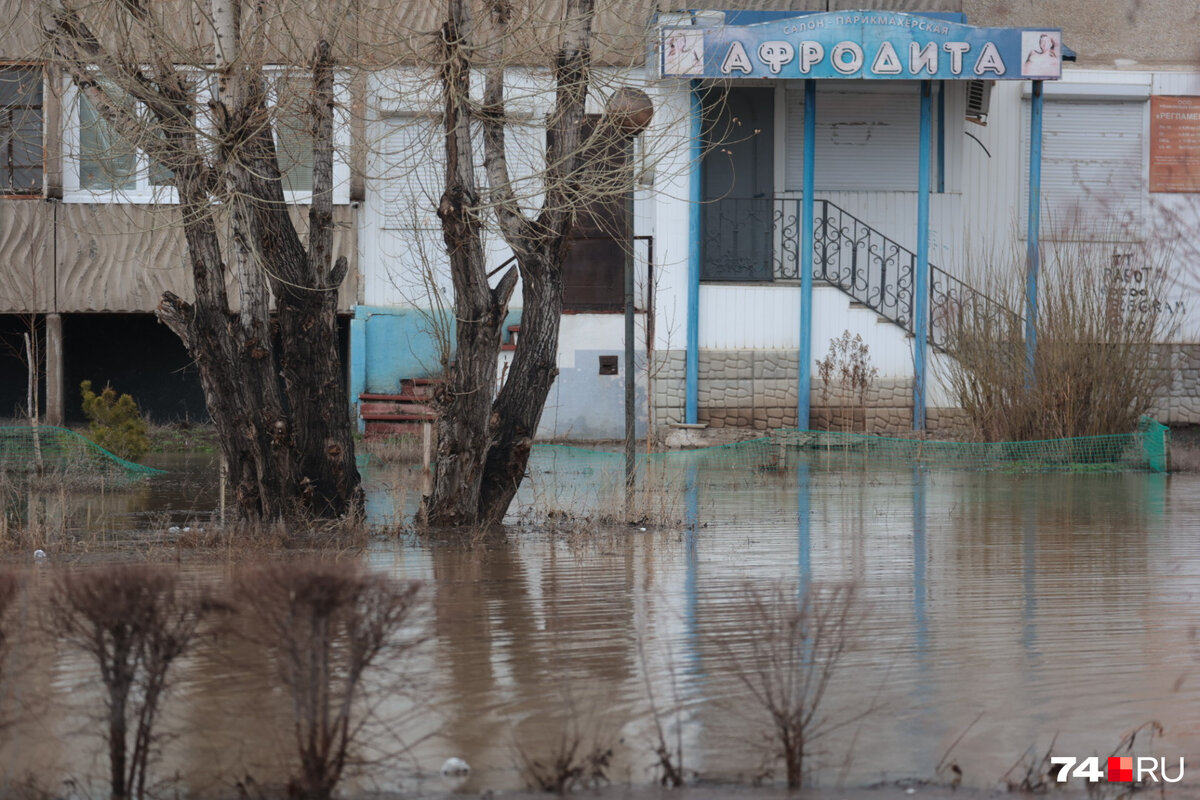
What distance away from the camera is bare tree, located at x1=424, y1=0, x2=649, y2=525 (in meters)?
9.38

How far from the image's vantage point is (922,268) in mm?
17734

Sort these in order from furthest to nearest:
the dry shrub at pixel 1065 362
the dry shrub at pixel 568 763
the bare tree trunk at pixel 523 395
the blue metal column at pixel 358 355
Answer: the blue metal column at pixel 358 355, the dry shrub at pixel 1065 362, the bare tree trunk at pixel 523 395, the dry shrub at pixel 568 763

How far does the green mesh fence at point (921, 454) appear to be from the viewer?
1473 centimetres

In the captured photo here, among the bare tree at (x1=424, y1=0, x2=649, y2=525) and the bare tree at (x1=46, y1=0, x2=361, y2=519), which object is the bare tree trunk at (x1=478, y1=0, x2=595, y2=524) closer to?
the bare tree at (x1=424, y1=0, x2=649, y2=525)

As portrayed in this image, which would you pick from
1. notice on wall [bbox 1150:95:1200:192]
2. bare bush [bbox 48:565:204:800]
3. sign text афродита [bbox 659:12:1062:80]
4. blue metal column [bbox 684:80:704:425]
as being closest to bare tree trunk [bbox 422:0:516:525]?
bare bush [bbox 48:565:204:800]

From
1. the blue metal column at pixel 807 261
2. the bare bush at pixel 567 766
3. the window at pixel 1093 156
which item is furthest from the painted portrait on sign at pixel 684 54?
the bare bush at pixel 567 766

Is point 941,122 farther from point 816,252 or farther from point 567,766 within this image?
point 567,766

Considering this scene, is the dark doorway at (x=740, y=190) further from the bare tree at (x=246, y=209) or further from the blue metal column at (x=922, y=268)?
the bare tree at (x=246, y=209)

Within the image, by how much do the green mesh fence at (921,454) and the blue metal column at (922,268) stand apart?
1.59 meters

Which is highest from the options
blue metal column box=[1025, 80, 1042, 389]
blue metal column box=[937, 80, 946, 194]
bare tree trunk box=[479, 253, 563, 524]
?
blue metal column box=[937, 80, 946, 194]

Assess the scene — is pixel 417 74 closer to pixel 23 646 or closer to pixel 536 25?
pixel 536 25

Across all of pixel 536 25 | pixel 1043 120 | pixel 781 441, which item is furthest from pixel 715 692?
pixel 1043 120

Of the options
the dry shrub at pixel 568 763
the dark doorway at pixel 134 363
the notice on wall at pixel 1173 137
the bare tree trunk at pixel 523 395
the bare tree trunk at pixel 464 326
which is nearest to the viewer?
the dry shrub at pixel 568 763

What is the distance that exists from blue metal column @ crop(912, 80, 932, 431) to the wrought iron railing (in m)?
0.55
